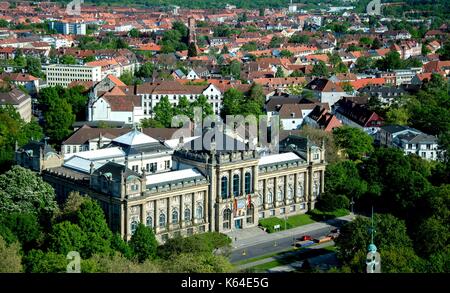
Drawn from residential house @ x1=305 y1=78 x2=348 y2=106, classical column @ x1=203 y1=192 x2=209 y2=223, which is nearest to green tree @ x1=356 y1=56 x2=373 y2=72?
residential house @ x1=305 y1=78 x2=348 y2=106

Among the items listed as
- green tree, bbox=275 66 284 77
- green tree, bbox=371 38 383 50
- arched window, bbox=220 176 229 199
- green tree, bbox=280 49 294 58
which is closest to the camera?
arched window, bbox=220 176 229 199

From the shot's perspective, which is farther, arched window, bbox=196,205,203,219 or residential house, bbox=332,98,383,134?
residential house, bbox=332,98,383,134

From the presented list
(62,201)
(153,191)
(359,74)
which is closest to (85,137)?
(62,201)

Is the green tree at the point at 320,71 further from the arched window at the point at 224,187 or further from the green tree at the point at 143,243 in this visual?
the green tree at the point at 143,243

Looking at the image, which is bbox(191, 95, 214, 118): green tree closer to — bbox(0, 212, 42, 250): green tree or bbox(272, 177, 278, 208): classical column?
bbox(272, 177, 278, 208): classical column

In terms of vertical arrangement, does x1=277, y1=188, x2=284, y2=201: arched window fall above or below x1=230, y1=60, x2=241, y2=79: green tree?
below

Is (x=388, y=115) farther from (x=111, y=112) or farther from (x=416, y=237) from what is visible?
(x=416, y=237)

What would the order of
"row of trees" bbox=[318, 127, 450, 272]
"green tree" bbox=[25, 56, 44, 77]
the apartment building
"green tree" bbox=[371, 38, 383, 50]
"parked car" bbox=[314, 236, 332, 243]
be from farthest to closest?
"green tree" bbox=[371, 38, 383, 50] < the apartment building < "green tree" bbox=[25, 56, 44, 77] < "parked car" bbox=[314, 236, 332, 243] < "row of trees" bbox=[318, 127, 450, 272]

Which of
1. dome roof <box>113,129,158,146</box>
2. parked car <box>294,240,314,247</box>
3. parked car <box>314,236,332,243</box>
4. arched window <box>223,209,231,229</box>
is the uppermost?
dome roof <box>113,129,158,146</box>

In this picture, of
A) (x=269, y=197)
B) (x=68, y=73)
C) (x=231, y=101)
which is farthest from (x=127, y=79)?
(x=269, y=197)
